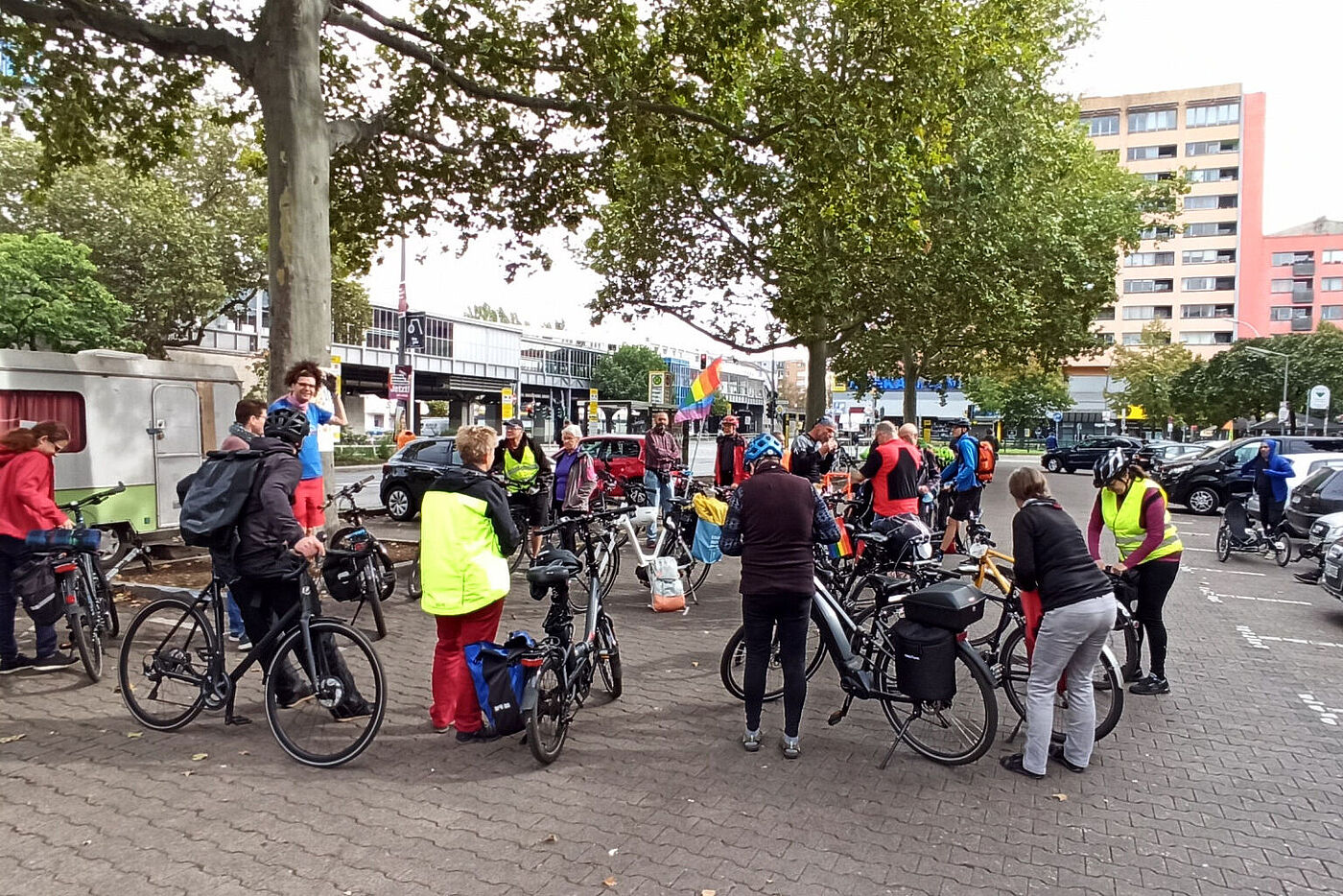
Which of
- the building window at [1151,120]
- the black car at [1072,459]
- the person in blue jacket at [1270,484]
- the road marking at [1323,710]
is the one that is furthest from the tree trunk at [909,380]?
the building window at [1151,120]

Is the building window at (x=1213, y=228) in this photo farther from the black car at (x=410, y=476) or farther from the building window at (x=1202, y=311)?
the black car at (x=410, y=476)

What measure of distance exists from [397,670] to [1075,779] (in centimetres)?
442

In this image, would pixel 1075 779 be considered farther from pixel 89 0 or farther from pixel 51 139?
pixel 51 139

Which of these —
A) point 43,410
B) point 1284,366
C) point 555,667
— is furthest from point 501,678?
point 1284,366

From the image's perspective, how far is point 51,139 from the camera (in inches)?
471

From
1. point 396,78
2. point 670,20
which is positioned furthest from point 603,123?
point 396,78

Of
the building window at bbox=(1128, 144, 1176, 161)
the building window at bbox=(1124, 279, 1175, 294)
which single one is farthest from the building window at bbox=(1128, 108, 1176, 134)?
the building window at bbox=(1124, 279, 1175, 294)

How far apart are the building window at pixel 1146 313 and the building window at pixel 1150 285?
1.49 metres

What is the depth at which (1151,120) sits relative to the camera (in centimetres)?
7662

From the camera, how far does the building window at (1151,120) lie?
76.1 metres

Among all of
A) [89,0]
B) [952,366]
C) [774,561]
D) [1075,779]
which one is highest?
[89,0]

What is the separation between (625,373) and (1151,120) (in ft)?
186

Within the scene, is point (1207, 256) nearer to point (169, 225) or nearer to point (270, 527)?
point (169, 225)

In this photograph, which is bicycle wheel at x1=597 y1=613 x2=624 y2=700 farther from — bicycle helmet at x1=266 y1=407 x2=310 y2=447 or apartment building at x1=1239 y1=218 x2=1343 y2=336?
apartment building at x1=1239 y1=218 x2=1343 y2=336
